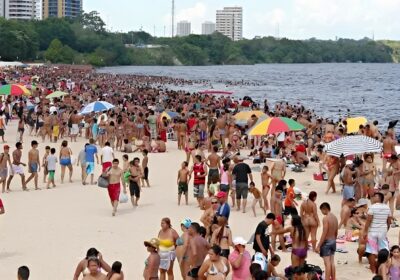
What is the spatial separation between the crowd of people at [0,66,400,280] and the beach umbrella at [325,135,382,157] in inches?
19.1

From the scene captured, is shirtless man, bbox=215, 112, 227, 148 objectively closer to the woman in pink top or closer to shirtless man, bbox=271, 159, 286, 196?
shirtless man, bbox=271, 159, 286, 196

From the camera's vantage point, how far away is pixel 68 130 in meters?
27.2

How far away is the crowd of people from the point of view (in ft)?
32.2

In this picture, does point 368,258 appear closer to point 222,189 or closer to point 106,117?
point 222,189

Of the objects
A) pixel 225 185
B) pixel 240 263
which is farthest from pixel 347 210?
pixel 240 263

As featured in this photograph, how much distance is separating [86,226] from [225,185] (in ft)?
9.56

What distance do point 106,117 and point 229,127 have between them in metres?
4.34

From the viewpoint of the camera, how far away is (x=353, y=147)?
16.4m

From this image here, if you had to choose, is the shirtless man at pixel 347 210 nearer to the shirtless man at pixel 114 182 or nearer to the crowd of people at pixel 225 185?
the crowd of people at pixel 225 185

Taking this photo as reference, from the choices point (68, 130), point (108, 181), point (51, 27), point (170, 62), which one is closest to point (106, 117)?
point (68, 130)

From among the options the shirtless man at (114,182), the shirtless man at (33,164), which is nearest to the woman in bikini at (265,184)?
the shirtless man at (114,182)

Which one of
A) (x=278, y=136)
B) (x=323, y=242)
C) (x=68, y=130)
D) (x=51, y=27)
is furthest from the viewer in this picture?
(x=51, y=27)

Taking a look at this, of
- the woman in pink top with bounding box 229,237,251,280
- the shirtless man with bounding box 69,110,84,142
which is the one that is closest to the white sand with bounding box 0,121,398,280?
the woman in pink top with bounding box 229,237,251,280

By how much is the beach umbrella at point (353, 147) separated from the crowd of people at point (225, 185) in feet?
1.59
